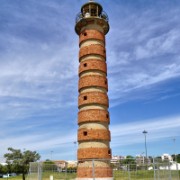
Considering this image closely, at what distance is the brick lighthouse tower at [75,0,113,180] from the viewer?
25.2 m

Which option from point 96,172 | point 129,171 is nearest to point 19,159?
point 96,172

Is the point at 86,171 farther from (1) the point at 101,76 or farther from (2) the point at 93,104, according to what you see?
(1) the point at 101,76

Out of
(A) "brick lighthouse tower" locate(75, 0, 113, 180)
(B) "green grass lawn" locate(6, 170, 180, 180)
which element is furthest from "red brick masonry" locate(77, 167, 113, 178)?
(B) "green grass lawn" locate(6, 170, 180, 180)

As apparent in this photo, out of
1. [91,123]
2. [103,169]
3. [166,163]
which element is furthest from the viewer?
[91,123]

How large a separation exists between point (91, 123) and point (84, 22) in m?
12.0

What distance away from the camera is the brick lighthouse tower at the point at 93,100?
82.7ft

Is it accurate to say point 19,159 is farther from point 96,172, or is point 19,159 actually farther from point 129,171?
point 129,171

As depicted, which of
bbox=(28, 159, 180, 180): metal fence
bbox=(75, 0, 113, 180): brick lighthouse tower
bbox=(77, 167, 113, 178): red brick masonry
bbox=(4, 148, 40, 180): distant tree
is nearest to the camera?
bbox=(28, 159, 180, 180): metal fence

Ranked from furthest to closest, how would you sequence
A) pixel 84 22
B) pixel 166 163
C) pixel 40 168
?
pixel 84 22 → pixel 166 163 → pixel 40 168

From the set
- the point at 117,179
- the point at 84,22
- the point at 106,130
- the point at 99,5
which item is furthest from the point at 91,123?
the point at 99,5

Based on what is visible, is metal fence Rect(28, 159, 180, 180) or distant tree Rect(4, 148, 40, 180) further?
distant tree Rect(4, 148, 40, 180)

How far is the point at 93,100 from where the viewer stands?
2689 centimetres

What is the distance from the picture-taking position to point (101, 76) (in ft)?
92.6

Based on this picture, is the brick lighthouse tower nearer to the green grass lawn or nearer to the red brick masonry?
the red brick masonry
